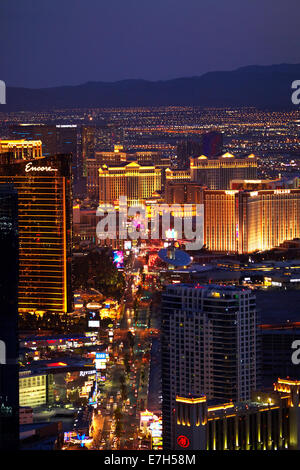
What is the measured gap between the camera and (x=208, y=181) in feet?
166

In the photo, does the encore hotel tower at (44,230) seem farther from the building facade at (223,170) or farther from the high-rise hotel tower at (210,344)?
the building facade at (223,170)

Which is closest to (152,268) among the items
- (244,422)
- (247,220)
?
(247,220)

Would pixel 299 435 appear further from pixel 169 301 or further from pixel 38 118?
pixel 38 118

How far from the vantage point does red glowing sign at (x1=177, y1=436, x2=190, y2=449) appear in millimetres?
14328

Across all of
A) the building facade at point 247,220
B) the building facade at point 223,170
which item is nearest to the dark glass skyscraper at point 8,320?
the building facade at point 247,220

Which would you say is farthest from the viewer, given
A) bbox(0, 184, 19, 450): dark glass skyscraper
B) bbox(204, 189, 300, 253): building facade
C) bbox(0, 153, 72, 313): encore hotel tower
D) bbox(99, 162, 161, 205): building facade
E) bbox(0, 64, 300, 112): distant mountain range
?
bbox(99, 162, 161, 205): building facade

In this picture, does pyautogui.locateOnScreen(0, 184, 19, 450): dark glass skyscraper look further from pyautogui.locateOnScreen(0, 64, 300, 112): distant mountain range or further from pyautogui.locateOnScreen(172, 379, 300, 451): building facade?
pyautogui.locateOnScreen(0, 64, 300, 112): distant mountain range

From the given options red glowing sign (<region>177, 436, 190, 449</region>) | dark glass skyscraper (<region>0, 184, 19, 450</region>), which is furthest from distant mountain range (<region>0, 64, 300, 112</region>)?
red glowing sign (<region>177, 436, 190, 449</region>)

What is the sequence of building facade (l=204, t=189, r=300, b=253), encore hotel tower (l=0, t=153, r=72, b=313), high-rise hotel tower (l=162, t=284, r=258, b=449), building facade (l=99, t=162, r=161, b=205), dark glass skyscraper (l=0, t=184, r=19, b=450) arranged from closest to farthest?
1. dark glass skyscraper (l=0, t=184, r=19, b=450)
2. high-rise hotel tower (l=162, t=284, r=258, b=449)
3. encore hotel tower (l=0, t=153, r=72, b=313)
4. building facade (l=204, t=189, r=300, b=253)
5. building facade (l=99, t=162, r=161, b=205)

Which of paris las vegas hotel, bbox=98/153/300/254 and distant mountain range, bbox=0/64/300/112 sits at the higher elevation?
distant mountain range, bbox=0/64/300/112

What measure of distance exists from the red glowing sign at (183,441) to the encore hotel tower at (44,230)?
15.1 metres

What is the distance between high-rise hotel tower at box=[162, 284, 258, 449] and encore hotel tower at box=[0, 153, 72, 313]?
11.2m
